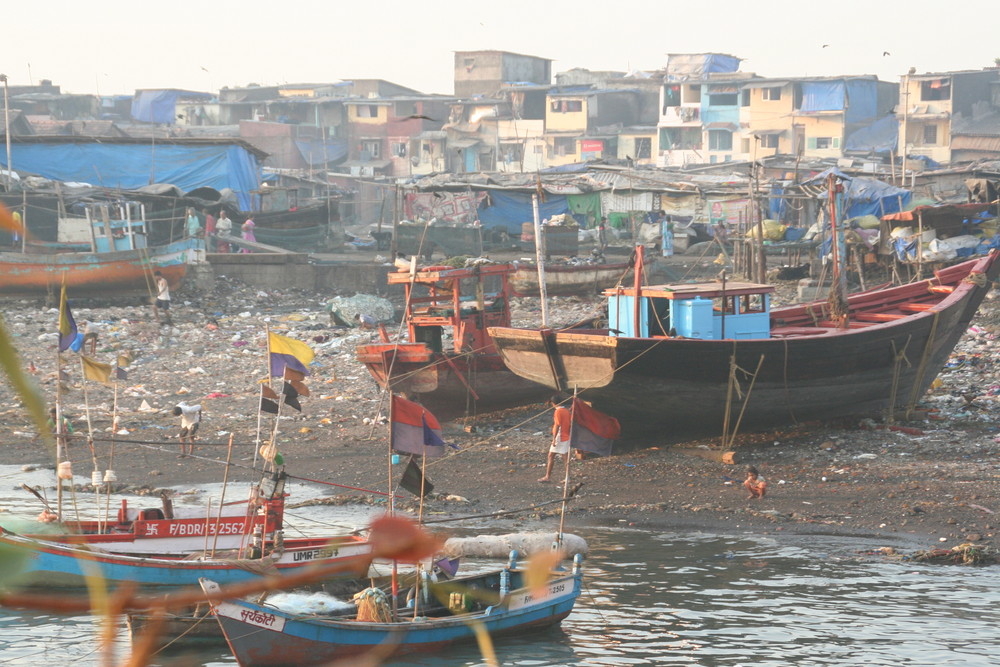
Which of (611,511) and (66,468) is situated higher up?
(66,468)

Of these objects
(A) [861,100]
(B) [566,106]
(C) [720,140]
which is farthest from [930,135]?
(B) [566,106]

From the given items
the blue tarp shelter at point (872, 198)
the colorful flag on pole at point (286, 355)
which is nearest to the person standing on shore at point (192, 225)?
the blue tarp shelter at point (872, 198)

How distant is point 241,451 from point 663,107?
4031 centimetres

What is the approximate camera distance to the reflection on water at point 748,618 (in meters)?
8.61

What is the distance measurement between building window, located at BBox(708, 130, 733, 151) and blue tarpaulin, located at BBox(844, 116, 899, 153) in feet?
17.4

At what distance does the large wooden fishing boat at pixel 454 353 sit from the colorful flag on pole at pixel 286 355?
5.60 m

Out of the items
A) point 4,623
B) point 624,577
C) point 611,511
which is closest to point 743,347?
point 611,511

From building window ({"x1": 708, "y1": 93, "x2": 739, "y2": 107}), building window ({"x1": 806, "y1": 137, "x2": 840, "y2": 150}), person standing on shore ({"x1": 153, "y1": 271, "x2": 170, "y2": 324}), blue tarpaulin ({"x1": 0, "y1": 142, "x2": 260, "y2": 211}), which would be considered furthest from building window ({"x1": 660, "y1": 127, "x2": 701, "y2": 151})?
person standing on shore ({"x1": 153, "y1": 271, "x2": 170, "y2": 324})

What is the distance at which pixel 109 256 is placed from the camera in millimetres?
26375

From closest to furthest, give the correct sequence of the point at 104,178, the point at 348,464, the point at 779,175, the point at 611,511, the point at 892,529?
1. the point at 892,529
2. the point at 611,511
3. the point at 348,464
4. the point at 104,178
5. the point at 779,175

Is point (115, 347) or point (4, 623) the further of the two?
point (115, 347)

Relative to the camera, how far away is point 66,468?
949cm

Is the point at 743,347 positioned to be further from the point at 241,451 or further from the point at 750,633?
the point at 241,451

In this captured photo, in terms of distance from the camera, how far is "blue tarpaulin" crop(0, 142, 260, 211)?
112 ft
